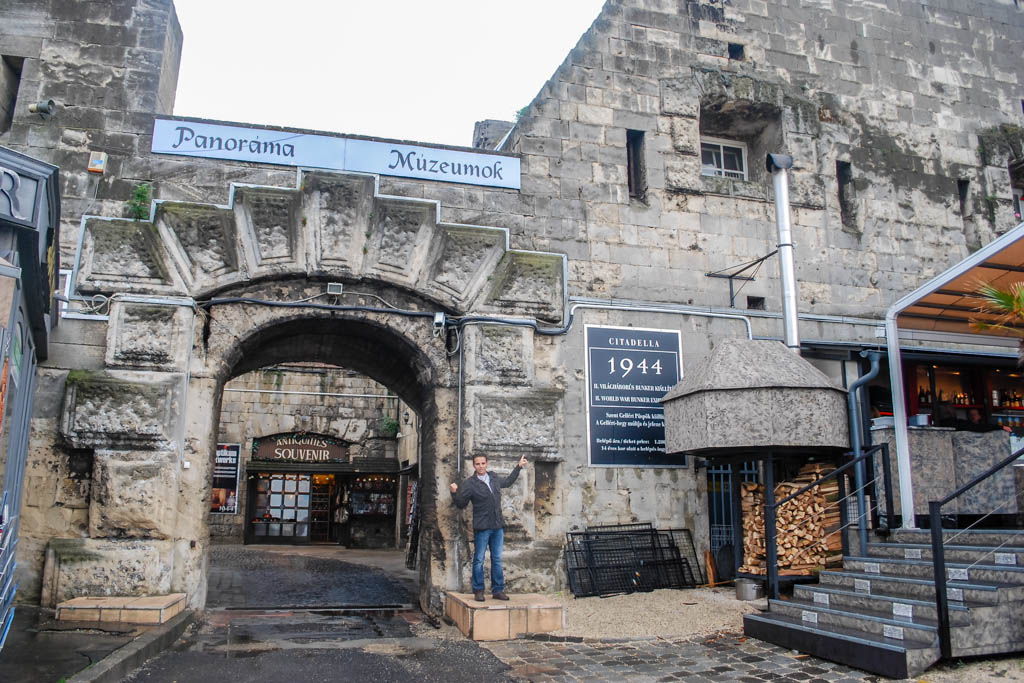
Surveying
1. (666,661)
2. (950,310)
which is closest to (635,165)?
(950,310)

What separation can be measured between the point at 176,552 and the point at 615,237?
5.57 m

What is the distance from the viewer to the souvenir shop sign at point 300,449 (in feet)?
59.2

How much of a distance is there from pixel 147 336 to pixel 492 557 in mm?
3860

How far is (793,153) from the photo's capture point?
1005cm

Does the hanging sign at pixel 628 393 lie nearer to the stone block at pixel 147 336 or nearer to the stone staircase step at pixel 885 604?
the stone staircase step at pixel 885 604

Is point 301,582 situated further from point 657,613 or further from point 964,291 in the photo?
point 964,291

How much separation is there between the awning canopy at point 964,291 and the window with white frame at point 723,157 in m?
2.89

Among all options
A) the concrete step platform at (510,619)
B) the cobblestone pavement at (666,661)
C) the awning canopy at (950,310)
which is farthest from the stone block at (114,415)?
the awning canopy at (950,310)

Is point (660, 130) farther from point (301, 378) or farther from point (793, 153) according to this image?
point (301, 378)

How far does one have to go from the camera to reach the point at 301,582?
1087 cm

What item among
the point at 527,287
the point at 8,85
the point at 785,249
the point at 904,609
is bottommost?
the point at 904,609

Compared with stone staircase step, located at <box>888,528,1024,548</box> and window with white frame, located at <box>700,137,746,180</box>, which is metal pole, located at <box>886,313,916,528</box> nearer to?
stone staircase step, located at <box>888,528,1024,548</box>

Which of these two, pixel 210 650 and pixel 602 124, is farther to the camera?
pixel 602 124

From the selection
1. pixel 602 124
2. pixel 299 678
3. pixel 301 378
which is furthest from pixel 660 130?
pixel 301 378
